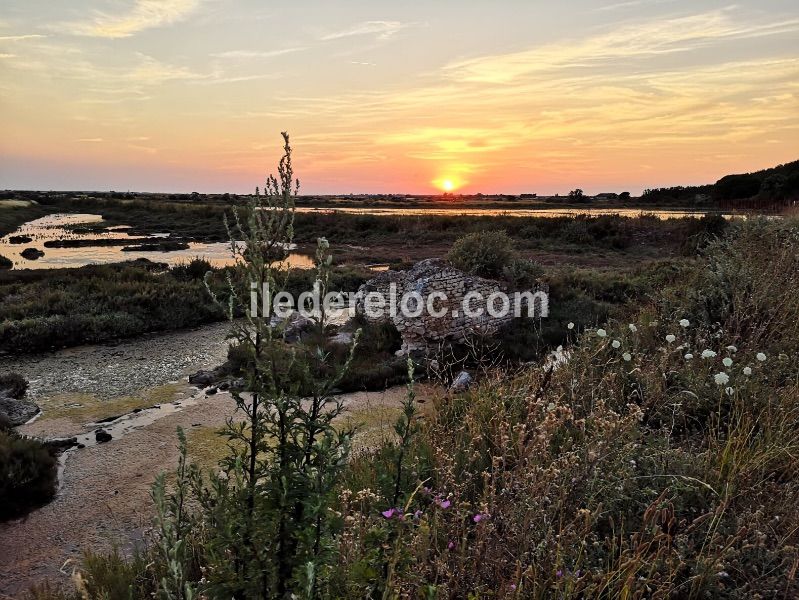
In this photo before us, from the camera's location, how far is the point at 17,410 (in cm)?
893

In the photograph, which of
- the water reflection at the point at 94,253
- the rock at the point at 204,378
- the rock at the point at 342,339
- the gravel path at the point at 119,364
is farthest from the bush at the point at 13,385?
the water reflection at the point at 94,253

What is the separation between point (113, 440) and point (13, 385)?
3.54 metres

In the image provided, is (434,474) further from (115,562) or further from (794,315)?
(794,315)

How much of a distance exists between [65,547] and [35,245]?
35.4 m

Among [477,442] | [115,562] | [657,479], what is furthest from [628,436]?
[115,562]

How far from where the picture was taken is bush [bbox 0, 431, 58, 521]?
20.6ft

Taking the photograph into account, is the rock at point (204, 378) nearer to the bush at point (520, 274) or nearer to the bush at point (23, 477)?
the bush at point (23, 477)

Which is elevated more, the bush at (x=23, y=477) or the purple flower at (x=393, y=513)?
the purple flower at (x=393, y=513)

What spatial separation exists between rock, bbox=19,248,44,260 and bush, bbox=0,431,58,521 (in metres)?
26.0

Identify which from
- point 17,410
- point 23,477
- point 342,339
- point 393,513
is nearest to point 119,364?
point 17,410

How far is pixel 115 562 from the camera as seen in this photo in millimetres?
4094

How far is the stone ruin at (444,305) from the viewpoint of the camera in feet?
38.4

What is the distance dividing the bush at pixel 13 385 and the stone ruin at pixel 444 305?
24.5ft

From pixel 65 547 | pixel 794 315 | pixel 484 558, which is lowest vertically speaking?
pixel 65 547
